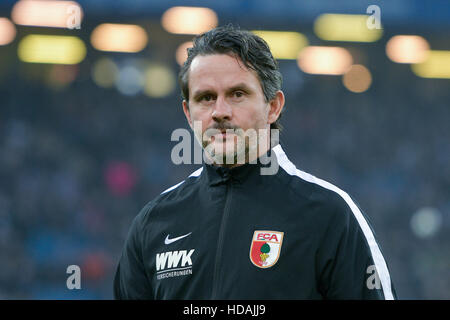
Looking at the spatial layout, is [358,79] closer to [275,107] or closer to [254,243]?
→ [275,107]

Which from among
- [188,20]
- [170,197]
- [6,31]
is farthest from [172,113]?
[170,197]

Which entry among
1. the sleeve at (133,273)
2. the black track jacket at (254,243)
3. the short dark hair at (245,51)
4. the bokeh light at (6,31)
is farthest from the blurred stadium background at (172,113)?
the short dark hair at (245,51)

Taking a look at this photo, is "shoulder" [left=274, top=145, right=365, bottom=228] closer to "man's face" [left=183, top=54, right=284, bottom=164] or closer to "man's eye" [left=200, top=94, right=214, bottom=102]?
"man's face" [left=183, top=54, right=284, bottom=164]

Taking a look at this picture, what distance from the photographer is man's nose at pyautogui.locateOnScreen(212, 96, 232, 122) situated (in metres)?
1.96

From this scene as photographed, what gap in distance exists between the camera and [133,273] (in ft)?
6.86

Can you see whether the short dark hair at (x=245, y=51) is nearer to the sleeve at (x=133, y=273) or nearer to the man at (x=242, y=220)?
the man at (x=242, y=220)

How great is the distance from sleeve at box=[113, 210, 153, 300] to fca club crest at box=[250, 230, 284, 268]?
0.39 metres

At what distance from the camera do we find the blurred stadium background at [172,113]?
491 inches

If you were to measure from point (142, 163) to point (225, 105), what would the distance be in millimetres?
11416

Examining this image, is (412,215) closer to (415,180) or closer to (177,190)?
(415,180)

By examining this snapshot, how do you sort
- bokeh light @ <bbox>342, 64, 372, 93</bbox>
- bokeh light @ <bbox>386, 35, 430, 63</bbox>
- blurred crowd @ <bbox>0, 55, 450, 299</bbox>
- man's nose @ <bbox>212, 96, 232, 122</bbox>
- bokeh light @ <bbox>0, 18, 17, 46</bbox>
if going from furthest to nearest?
bokeh light @ <bbox>342, 64, 372, 93</bbox> → bokeh light @ <bbox>386, 35, 430, 63</bbox> → bokeh light @ <bbox>0, 18, 17, 46</bbox> → blurred crowd @ <bbox>0, 55, 450, 299</bbox> → man's nose @ <bbox>212, 96, 232, 122</bbox>

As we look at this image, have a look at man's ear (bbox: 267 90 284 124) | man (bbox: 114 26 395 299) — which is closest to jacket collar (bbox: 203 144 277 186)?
man (bbox: 114 26 395 299)

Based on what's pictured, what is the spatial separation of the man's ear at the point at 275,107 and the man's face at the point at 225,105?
0.06 meters
